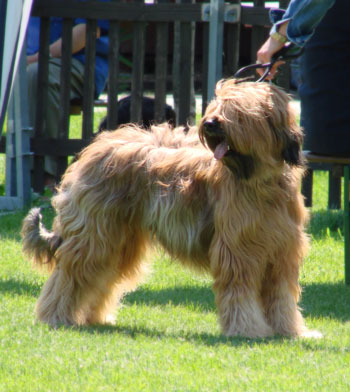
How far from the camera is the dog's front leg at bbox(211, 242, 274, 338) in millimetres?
4871

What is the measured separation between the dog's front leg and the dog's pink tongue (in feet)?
1.77

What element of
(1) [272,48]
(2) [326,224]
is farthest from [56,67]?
(1) [272,48]

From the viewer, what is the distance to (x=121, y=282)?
563cm

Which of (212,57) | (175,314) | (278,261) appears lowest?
(175,314)

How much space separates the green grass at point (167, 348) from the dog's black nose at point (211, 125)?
1154mm

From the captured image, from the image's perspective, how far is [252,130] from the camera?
4.66 meters

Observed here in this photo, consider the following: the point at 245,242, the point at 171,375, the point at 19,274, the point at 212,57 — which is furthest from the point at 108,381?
the point at 212,57

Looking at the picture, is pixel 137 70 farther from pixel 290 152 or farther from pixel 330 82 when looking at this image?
pixel 290 152

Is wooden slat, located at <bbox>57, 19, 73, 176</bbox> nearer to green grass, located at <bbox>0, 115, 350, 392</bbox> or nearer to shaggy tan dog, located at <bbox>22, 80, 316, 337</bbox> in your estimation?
green grass, located at <bbox>0, 115, 350, 392</bbox>

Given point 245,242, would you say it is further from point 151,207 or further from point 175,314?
point 175,314

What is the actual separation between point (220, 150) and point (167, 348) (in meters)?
1.09

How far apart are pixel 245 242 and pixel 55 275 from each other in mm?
1272

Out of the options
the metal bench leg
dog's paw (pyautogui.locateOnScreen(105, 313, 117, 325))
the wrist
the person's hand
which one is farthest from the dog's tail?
the metal bench leg

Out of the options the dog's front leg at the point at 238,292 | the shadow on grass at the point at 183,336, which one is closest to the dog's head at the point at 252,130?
the dog's front leg at the point at 238,292
